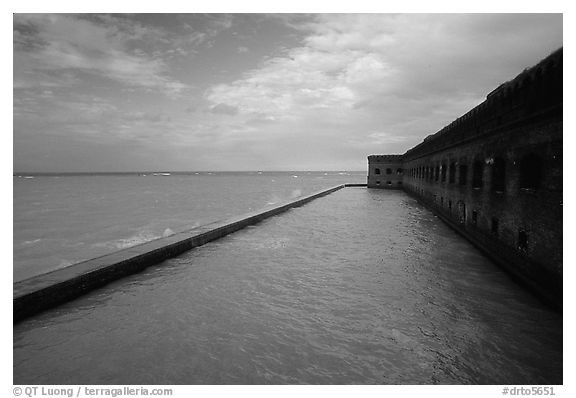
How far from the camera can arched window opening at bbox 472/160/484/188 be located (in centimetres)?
1041

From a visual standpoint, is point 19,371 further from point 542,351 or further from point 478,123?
point 478,123

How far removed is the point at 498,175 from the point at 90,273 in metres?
10.0

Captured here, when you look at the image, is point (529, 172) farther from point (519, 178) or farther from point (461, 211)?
point (461, 211)

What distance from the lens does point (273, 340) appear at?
427cm

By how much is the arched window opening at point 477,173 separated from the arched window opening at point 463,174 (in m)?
1.07

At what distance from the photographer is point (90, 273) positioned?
19.6 ft

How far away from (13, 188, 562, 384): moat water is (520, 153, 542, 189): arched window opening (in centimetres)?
204

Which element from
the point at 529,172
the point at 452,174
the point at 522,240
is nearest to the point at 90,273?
the point at 522,240

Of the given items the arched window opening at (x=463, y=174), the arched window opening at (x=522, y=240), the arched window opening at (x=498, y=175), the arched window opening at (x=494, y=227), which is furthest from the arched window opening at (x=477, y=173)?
the arched window opening at (x=522, y=240)

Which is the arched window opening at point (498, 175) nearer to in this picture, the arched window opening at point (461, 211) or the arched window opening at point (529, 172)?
the arched window opening at point (529, 172)

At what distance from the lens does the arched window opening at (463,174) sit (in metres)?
12.3

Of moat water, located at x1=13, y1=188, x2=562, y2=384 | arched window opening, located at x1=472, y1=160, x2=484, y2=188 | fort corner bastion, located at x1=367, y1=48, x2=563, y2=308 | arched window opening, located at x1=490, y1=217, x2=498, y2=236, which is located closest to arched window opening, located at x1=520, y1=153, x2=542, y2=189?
fort corner bastion, located at x1=367, y1=48, x2=563, y2=308
